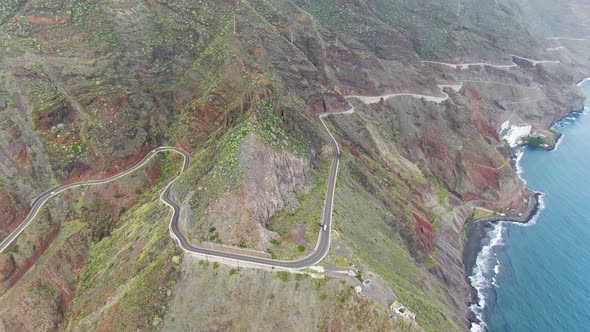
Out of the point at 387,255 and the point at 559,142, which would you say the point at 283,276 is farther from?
the point at 559,142

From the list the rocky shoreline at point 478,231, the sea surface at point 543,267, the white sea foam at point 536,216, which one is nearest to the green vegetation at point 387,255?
the sea surface at point 543,267

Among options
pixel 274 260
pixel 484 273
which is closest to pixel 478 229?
pixel 484 273

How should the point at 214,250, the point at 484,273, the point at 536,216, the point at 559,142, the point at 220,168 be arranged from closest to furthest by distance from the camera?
1. the point at 214,250
2. the point at 220,168
3. the point at 484,273
4. the point at 536,216
5. the point at 559,142

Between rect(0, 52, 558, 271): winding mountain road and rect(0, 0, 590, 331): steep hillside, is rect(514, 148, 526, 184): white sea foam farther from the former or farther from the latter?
rect(0, 52, 558, 271): winding mountain road

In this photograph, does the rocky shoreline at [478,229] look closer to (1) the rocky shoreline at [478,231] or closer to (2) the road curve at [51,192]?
(1) the rocky shoreline at [478,231]

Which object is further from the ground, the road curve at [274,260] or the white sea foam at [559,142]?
the road curve at [274,260]

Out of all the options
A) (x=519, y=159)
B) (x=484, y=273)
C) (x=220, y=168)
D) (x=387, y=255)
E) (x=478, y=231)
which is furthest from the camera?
(x=519, y=159)

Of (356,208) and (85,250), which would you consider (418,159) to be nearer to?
(356,208)

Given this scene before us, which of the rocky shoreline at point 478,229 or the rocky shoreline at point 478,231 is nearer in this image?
the rocky shoreline at point 478,231
